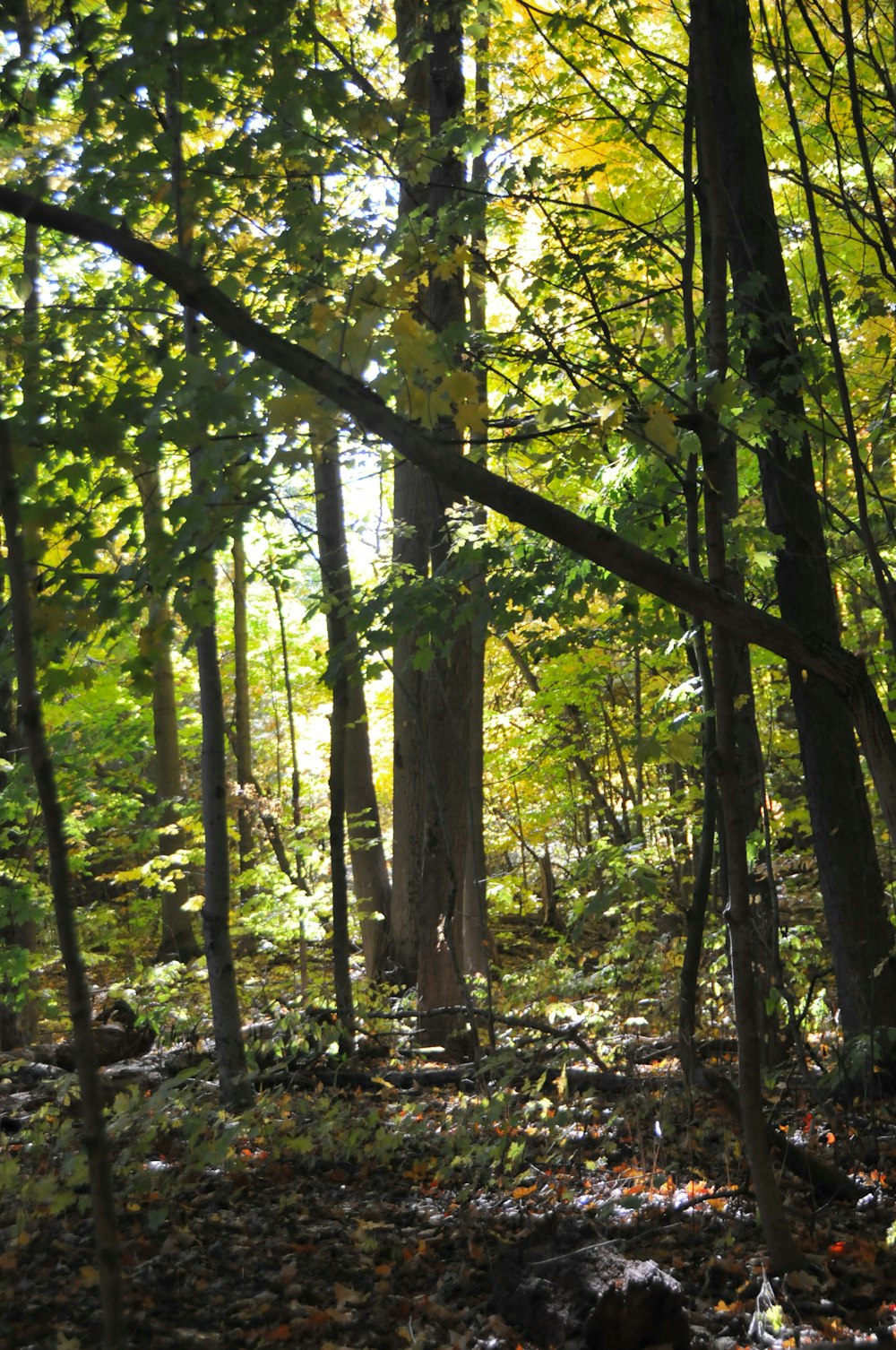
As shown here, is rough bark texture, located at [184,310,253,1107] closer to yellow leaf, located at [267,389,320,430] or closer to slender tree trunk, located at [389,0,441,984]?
yellow leaf, located at [267,389,320,430]

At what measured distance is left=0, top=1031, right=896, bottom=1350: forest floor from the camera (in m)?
2.83

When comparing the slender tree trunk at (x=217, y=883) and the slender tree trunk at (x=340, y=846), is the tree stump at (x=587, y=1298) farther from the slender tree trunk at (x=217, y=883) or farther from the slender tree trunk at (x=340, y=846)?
the slender tree trunk at (x=340, y=846)

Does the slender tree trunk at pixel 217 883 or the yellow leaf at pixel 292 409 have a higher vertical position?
the yellow leaf at pixel 292 409

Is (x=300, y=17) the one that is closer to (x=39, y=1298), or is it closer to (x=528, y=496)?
(x=528, y=496)

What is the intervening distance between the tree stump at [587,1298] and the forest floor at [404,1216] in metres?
0.04

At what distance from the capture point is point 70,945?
192 centimetres

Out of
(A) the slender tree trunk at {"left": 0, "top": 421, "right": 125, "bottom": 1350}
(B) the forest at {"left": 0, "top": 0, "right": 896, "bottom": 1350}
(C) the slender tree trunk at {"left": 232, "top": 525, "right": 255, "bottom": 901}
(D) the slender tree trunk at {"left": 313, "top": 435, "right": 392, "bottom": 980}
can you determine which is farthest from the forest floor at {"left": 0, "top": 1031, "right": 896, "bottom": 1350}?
(C) the slender tree trunk at {"left": 232, "top": 525, "right": 255, "bottom": 901}

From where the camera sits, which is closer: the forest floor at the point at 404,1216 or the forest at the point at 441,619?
the forest at the point at 441,619

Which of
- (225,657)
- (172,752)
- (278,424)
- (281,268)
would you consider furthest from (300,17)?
(225,657)

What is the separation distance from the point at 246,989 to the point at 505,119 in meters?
7.23

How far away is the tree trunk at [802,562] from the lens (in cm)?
464

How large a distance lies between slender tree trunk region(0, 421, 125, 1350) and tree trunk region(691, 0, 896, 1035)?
3401 mm

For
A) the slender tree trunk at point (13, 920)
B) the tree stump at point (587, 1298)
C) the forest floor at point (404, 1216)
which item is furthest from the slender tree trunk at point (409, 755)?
the tree stump at point (587, 1298)

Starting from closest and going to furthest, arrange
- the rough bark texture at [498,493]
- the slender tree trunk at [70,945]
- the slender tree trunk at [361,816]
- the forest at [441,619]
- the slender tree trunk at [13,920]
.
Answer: the slender tree trunk at [70,945] → the rough bark texture at [498,493] → the forest at [441,619] → the slender tree trunk at [13,920] → the slender tree trunk at [361,816]
